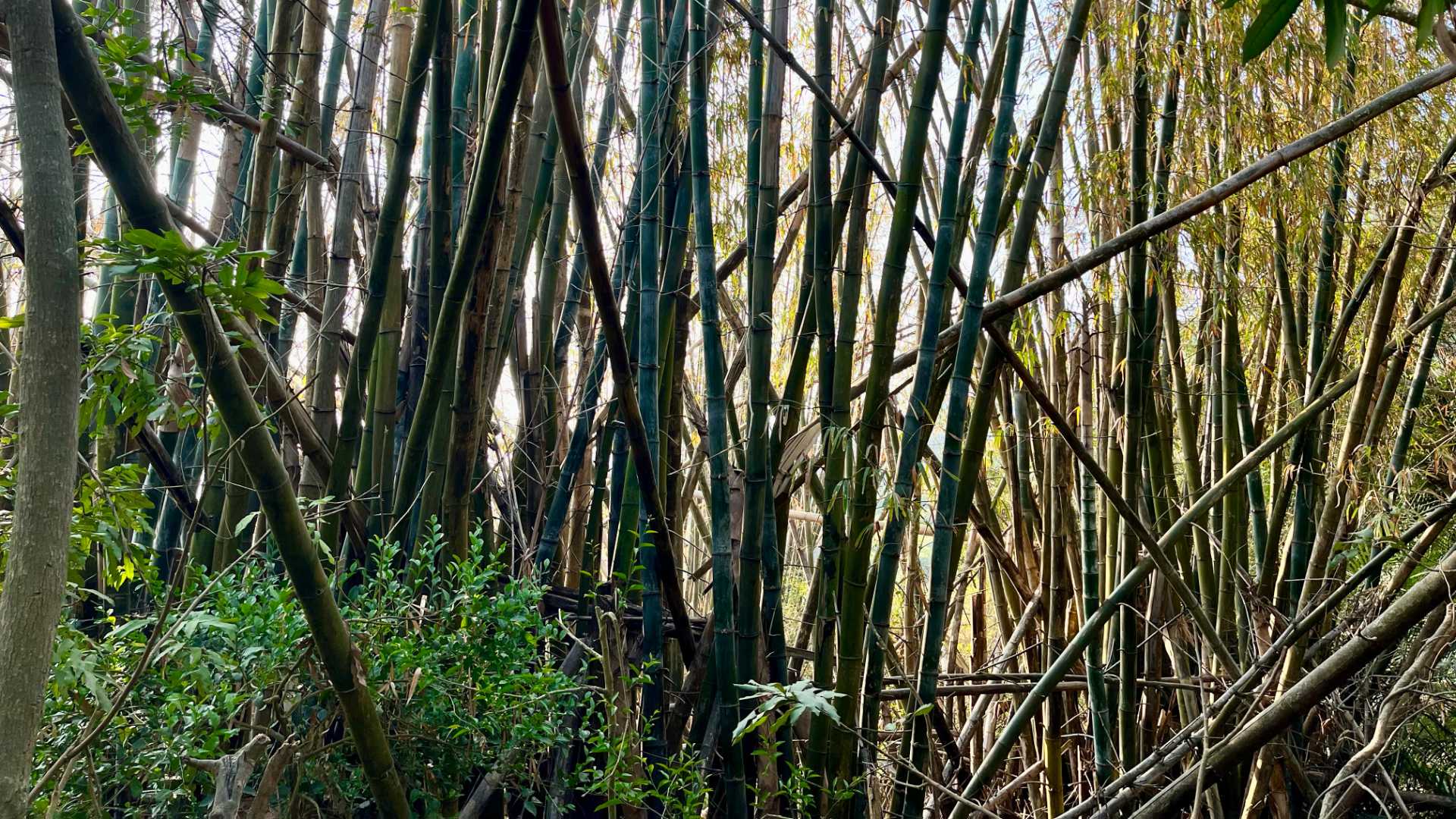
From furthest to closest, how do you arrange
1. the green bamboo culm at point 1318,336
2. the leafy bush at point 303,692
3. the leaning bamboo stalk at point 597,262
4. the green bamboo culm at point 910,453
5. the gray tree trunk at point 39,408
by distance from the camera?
the green bamboo culm at point 1318,336, the green bamboo culm at point 910,453, the leaning bamboo stalk at point 597,262, the leafy bush at point 303,692, the gray tree trunk at point 39,408

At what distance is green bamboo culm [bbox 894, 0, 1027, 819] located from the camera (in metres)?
1.90

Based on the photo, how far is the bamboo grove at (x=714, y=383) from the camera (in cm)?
155

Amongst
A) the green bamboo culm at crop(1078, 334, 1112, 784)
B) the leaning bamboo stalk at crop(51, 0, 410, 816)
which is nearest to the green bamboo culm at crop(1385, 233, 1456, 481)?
the green bamboo culm at crop(1078, 334, 1112, 784)

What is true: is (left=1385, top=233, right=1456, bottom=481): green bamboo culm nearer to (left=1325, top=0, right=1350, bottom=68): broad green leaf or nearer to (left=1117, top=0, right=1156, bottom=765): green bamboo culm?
(left=1117, top=0, right=1156, bottom=765): green bamboo culm

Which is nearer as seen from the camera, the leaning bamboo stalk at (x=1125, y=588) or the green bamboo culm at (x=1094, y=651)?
the leaning bamboo stalk at (x=1125, y=588)

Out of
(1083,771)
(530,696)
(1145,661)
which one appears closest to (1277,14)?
(530,696)

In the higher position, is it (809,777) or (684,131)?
(684,131)

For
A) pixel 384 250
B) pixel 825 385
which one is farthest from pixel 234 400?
pixel 825 385

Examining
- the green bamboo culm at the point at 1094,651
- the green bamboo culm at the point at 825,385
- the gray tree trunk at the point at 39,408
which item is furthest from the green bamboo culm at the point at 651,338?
the gray tree trunk at the point at 39,408

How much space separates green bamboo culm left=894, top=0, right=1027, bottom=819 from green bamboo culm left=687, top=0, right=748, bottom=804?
338 mm

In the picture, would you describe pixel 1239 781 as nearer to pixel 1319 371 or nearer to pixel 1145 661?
pixel 1145 661

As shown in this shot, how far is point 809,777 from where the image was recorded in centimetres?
189

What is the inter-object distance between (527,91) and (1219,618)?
2.23 metres

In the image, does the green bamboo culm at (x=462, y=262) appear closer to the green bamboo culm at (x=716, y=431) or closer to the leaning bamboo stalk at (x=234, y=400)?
the green bamboo culm at (x=716, y=431)
